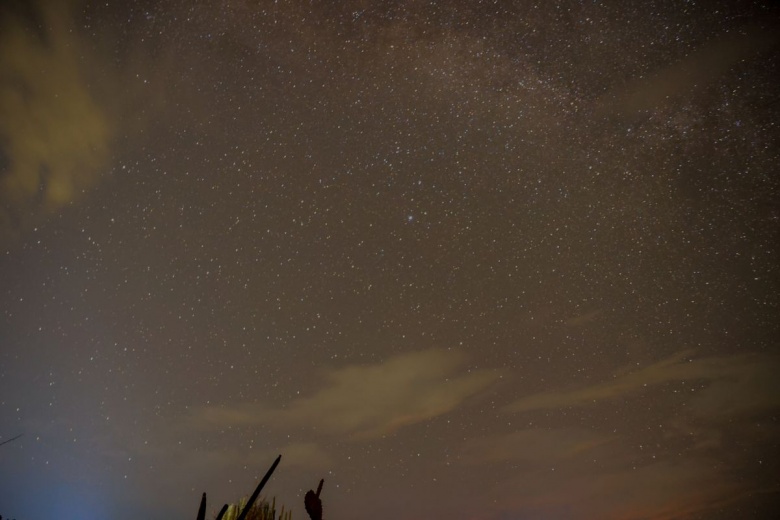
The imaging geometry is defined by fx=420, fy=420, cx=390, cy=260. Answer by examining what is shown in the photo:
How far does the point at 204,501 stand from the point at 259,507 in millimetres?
2707

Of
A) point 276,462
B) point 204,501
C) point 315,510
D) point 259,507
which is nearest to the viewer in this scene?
point 315,510

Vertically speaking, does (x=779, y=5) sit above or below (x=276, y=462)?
above

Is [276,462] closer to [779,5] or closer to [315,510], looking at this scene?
[315,510]

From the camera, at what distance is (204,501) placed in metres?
2.55

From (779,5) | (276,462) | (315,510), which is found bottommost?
(315,510)

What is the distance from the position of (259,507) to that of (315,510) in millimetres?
3252

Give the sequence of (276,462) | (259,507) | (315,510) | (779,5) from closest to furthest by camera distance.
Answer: (315,510) < (276,462) < (259,507) < (779,5)

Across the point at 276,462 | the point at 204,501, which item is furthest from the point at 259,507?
the point at 276,462

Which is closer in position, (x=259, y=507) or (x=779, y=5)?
(x=259, y=507)

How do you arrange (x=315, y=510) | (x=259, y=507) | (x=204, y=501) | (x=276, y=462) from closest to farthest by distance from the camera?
(x=315, y=510)
(x=276, y=462)
(x=204, y=501)
(x=259, y=507)

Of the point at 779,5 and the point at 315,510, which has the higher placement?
the point at 779,5

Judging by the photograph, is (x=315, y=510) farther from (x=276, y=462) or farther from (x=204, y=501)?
(x=204, y=501)

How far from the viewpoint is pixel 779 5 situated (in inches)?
425

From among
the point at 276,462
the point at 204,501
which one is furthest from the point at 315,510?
the point at 204,501
